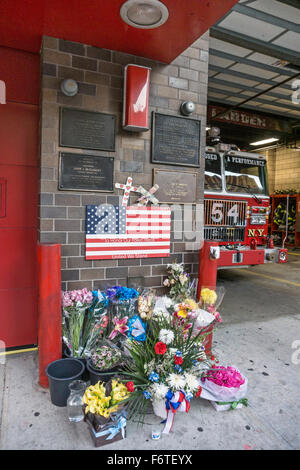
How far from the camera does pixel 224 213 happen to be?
6.02m

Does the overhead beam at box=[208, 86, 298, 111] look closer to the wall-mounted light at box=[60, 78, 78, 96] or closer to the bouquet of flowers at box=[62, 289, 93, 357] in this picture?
the wall-mounted light at box=[60, 78, 78, 96]

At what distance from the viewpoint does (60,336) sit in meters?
2.65

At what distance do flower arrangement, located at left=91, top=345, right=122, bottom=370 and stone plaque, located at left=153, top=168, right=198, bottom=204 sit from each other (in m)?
1.63

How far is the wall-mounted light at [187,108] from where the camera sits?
332 cm

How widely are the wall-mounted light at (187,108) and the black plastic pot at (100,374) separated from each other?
2.61 metres

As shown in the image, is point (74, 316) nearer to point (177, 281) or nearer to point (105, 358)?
point (105, 358)

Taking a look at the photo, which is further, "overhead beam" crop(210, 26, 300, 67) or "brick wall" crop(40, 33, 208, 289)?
"overhead beam" crop(210, 26, 300, 67)

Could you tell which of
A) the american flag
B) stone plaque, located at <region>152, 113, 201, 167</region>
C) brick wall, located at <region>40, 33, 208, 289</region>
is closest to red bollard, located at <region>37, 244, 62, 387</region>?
brick wall, located at <region>40, 33, 208, 289</region>

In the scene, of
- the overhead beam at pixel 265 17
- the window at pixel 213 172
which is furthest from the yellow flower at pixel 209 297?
the overhead beam at pixel 265 17

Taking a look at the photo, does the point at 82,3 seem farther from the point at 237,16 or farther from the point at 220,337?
the point at 237,16

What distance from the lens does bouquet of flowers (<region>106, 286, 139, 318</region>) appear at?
8.92 feet

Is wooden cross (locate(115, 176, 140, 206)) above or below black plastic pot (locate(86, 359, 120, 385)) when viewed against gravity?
above

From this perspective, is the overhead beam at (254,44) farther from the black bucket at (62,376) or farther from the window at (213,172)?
the black bucket at (62,376)

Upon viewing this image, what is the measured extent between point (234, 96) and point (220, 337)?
27.0 ft
